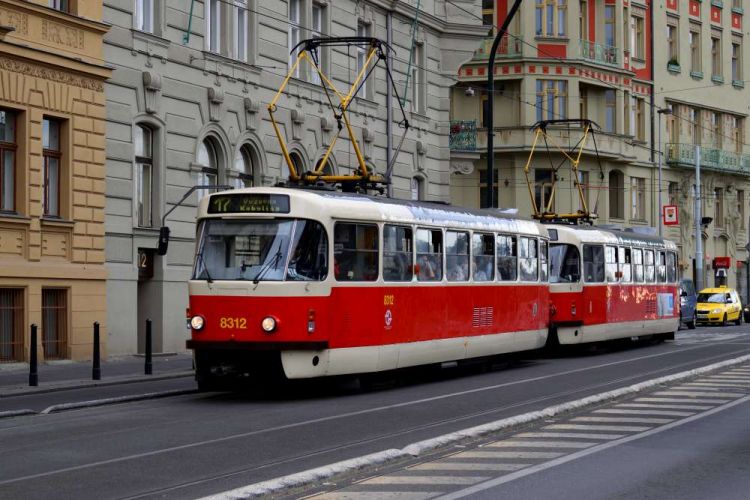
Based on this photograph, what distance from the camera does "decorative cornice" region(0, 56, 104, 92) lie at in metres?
25.3

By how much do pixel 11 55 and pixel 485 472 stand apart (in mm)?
16530

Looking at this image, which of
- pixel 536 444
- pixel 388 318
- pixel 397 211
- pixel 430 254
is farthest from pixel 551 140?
pixel 536 444

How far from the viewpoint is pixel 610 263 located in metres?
33.2

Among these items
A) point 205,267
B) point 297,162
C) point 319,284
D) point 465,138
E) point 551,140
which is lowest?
point 319,284

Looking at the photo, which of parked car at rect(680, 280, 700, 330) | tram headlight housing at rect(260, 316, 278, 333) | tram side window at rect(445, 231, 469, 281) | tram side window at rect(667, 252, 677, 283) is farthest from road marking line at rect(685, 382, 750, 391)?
parked car at rect(680, 280, 700, 330)

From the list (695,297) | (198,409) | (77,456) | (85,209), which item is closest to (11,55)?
(85,209)

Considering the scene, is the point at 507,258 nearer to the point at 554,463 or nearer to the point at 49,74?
the point at 49,74

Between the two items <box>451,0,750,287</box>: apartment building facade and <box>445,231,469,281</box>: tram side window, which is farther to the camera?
Result: <box>451,0,750,287</box>: apartment building facade

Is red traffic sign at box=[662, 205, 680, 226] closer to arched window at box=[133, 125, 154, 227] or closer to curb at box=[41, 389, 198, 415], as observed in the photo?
arched window at box=[133, 125, 154, 227]

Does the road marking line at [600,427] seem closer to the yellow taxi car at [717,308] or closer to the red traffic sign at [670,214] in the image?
the yellow taxi car at [717,308]

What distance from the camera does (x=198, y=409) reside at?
1806 centimetres

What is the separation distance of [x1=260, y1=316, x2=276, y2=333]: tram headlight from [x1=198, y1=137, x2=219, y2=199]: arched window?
1427 cm

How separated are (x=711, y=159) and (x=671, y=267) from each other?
3350cm

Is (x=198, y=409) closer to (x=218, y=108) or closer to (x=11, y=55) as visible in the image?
(x=11, y=55)
